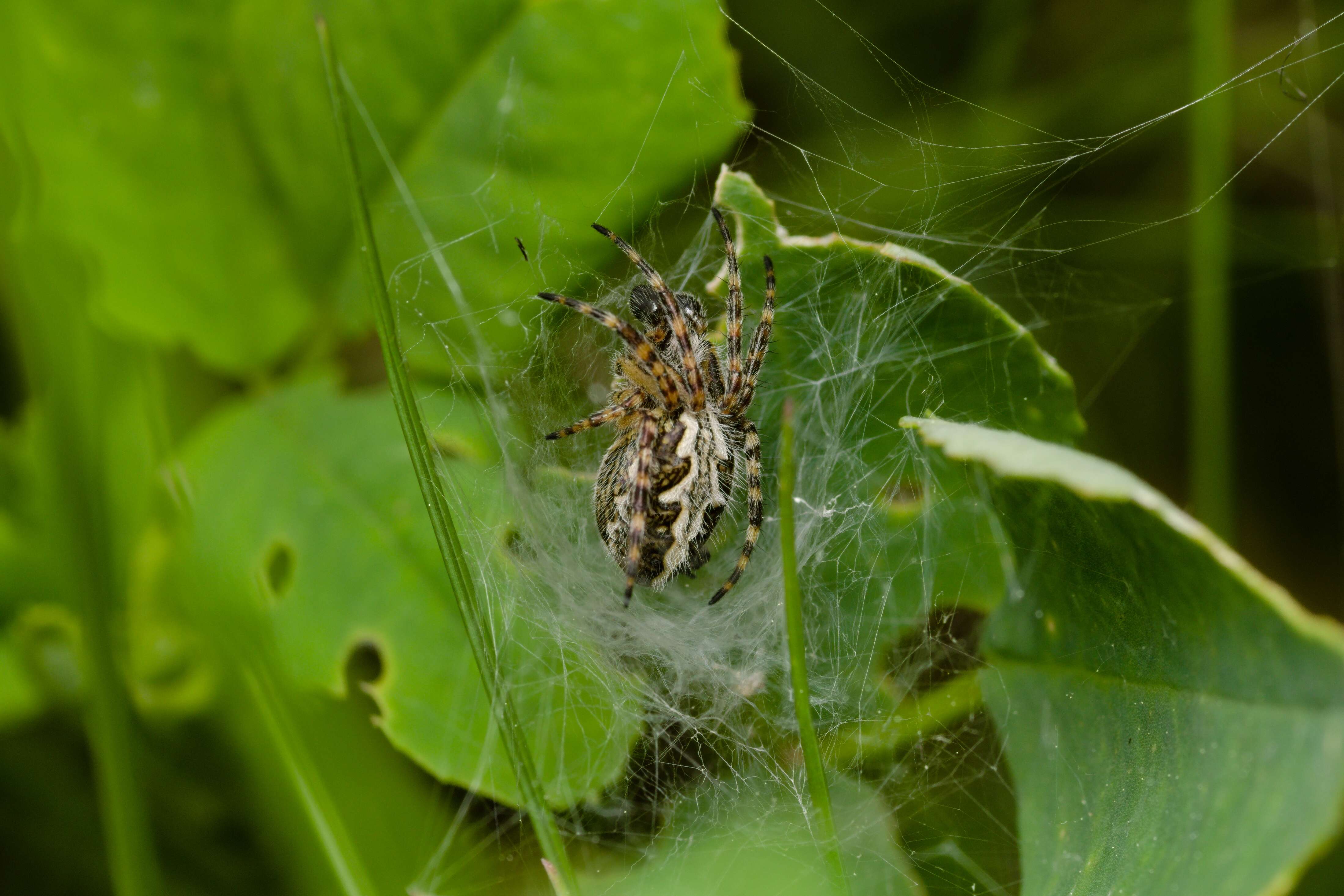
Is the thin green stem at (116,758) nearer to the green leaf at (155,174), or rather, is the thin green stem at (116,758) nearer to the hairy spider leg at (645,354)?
the green leaf at (155,174)

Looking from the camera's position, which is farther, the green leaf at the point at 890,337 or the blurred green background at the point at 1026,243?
the blurred green background at the point at 1026,243

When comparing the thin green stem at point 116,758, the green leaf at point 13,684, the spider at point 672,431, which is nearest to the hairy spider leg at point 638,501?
the spider at point 672,431

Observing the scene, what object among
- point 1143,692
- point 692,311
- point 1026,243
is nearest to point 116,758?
point 692,311

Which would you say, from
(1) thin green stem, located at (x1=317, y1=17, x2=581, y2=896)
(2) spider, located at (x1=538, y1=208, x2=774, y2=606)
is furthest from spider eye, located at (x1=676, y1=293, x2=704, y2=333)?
(1) thin green stem, located at (x1=317, y1=17, x2=581, y2=896)

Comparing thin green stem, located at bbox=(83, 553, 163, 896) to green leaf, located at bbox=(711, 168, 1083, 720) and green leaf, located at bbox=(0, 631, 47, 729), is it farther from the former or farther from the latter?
green leaf, located at bbox=(711, 168, 1083, 720)

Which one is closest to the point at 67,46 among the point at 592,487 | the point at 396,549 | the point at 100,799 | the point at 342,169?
the point at 342,169

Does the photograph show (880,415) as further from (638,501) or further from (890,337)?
(638,501)

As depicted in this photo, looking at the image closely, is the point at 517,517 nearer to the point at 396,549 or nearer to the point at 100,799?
the point at 396,549
